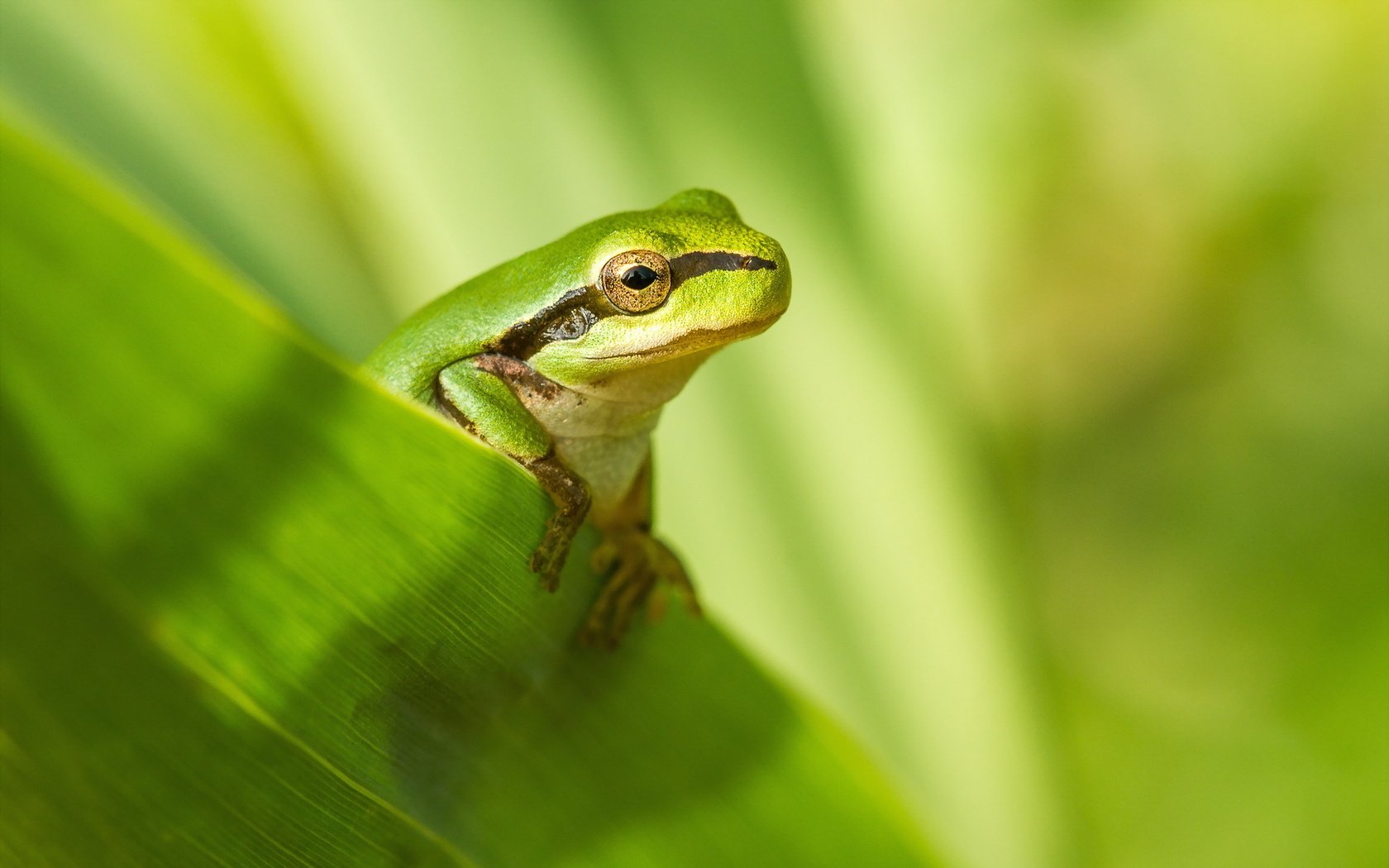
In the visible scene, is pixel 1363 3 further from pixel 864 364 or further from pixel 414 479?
pixel 414 479

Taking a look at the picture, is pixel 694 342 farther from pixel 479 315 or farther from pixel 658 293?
pixel 479 315

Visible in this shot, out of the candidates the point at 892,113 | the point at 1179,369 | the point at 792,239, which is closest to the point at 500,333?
the point at 792,239

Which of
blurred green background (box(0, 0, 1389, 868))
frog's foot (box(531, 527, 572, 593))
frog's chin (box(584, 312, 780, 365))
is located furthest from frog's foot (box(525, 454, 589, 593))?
blurred green background (box(0, 0, 1389, 868))

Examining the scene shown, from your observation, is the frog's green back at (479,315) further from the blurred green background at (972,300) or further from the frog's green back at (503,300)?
the blurred green background at (972,300)

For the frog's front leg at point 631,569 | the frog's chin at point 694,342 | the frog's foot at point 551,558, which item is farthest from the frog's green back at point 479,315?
the frog's foot at point 551,558

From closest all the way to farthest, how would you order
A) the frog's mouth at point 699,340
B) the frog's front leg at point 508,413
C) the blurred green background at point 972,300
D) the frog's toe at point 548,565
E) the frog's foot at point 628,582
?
the frog's toe at point 548,565
the frog's foot at point 628,582
the frog's front leg at point 508,413
the frog's mouth at point 699,340
the blurred green background at point 972,300

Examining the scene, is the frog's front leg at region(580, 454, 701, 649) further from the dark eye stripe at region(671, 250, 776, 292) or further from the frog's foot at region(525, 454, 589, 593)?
the dark eye stripe at region(671, 250, 776, 292)
